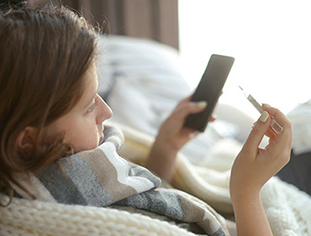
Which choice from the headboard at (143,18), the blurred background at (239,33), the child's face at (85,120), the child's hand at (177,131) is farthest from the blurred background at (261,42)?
the child's face at (85,120)

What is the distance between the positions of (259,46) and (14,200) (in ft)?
5.86

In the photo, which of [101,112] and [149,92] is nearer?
[101,112]

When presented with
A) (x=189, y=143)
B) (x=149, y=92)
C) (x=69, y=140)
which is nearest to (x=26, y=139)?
(x=69, y=140)

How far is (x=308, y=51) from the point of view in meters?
1.96

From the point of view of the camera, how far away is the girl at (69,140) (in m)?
0.52

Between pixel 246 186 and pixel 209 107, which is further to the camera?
pixel 209 107

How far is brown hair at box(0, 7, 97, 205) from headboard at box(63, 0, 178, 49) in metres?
1.56

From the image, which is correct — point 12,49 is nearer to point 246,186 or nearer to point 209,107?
point 246,186

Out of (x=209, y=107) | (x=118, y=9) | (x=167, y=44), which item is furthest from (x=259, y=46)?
(x=209, y=107)

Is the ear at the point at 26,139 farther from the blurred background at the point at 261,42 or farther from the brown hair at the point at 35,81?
the blurred background at the point at 261,42

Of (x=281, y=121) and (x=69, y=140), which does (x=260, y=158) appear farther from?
(x=69, y=140)

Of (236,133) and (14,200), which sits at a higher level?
(14,200)

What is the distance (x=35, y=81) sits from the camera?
519mm

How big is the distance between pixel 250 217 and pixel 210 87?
344 millimetres
